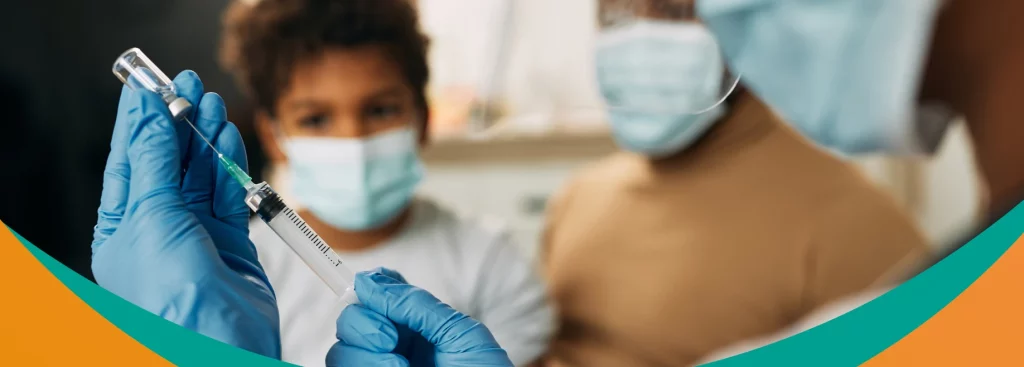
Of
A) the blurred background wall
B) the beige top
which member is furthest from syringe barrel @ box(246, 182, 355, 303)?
the beige top

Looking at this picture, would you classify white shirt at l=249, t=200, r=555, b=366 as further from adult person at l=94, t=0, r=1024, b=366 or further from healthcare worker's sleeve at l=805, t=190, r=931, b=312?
healthcare worker's sleeve at l=805, t=190, r=931, b=312

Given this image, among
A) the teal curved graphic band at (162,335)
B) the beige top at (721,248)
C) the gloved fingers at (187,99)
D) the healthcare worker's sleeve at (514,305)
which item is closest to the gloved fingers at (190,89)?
the gloved fingers at (187,99)

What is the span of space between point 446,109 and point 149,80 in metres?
0.55

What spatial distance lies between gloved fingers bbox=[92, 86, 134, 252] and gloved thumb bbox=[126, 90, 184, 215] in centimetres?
1

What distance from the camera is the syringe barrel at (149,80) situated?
40cm

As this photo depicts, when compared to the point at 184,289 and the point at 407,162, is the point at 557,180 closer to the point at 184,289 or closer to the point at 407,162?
the point at 407,162

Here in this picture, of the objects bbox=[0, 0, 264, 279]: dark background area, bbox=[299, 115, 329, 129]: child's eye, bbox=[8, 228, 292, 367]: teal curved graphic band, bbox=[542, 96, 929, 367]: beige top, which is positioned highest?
bbox=[0, 0, 264, 279]: dark background area

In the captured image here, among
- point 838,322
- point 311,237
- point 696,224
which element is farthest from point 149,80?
point 696,224

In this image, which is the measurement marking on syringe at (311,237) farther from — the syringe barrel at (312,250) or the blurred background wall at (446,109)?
the blurred background wall at (446,109)

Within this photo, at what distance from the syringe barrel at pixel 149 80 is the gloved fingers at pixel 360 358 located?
6.7 inches

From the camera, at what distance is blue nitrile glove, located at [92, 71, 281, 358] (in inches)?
15.0

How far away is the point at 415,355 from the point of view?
456 mm

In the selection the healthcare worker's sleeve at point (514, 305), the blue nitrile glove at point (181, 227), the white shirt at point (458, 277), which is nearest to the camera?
the blue nitrile glove at point (181, 227)

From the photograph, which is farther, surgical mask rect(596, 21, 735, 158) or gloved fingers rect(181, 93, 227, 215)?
surgical mask rect(596, 21, 735, 158)
